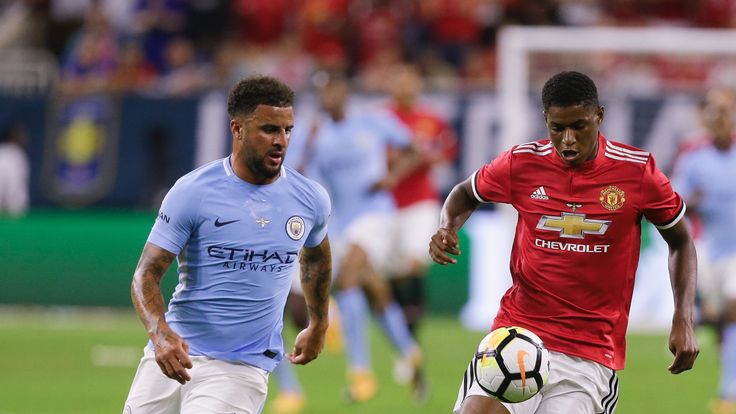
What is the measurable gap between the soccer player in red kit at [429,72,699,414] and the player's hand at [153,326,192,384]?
1240 mm

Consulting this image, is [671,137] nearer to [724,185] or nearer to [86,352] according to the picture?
[724,185]

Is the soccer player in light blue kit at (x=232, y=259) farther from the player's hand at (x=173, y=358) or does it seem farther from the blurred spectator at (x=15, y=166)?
the blurred spectator at (x=15, y=166)

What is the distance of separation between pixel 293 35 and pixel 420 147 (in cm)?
686

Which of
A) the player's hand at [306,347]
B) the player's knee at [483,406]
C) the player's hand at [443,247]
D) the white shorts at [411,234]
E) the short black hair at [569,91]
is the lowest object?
the white shorts at [411,234]

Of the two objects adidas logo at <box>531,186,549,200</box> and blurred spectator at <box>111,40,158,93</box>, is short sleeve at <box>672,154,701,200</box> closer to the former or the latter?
adidas logo at <box>531,186,549,200</box>

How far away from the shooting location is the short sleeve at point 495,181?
632cm

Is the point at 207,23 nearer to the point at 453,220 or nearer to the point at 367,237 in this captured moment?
the point at 367,237

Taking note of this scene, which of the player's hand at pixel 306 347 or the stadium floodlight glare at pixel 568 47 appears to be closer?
the player's hand at pixel 306 347

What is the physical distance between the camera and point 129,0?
2048 cm

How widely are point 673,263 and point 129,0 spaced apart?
50.5 feet

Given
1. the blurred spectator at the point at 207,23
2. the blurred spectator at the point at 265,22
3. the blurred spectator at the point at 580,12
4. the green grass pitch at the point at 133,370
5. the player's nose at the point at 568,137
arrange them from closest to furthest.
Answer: the player's nose at the point at 568,137, the green grass pitch at the point at 133,370, the blurred spectator at the point at 580,12, the blurred spectator at the point at 207,23, the blurred spectator at the point at 265,22

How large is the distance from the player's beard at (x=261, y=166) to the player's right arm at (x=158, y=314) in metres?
0.53

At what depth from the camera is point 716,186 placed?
11.4 meters

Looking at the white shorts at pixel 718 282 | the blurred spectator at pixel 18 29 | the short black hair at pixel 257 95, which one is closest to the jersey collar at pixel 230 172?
the short black hair at pixel 257 95
